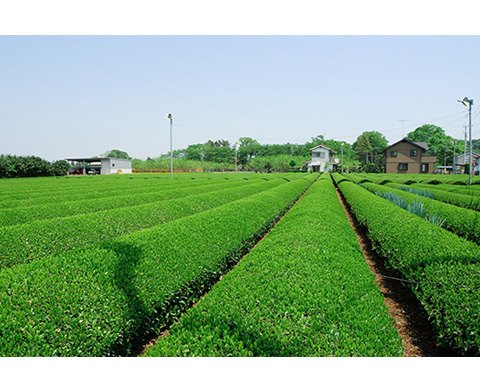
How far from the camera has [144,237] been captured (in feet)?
14.6

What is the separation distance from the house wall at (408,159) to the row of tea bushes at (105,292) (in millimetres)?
59073

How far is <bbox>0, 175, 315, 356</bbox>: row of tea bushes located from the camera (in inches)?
94.8

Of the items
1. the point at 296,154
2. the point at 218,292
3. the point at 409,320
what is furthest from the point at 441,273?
the point at 296,154

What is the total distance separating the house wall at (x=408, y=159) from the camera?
53.1 metres

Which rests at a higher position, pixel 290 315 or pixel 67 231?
pixel 67 231

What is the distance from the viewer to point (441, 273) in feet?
11.6

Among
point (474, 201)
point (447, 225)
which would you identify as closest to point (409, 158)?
point (474, 201)

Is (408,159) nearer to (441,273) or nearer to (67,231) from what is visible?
(441,273)

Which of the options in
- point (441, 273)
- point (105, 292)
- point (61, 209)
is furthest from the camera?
point (61, 209)

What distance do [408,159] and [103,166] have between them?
6370 centimetres

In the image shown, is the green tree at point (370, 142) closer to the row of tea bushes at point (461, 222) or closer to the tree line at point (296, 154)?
the tree line at point (296, 154)

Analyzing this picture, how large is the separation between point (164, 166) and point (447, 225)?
2917 inches

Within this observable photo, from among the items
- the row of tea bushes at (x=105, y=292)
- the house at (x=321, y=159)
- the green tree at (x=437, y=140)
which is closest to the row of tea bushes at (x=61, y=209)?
the row of tea bushes at (x=105, y=292)

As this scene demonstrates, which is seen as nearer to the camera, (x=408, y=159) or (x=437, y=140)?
(x=408, y=159)
